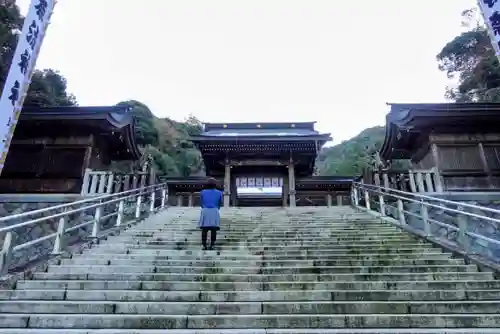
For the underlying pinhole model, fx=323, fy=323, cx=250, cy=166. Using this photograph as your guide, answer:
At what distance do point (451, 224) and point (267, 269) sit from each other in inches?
299

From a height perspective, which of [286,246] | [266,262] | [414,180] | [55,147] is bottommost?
[266,262]

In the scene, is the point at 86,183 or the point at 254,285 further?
the point at 86,183

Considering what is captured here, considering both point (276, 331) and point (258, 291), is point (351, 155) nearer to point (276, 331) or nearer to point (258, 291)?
point (258, 291)

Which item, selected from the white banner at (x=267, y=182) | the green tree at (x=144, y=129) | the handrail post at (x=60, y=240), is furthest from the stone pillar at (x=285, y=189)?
the green tree at (x=144, y=129)

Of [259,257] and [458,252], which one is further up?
[458,252]

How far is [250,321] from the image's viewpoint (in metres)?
3.53

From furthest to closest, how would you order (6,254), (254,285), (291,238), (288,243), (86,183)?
1. (86,183)
2. (291,238)
3. (288,243)
4. (6,254)
5. (254,285)

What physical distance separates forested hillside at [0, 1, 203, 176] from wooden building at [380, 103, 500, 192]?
16.8 m

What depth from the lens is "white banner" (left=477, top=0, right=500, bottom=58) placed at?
6.43 m

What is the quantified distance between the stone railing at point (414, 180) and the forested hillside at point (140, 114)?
1588cm

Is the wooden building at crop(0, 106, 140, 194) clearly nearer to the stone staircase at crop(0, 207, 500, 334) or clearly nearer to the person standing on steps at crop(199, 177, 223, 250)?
the stone staircase at crop(0, 207, 500, 334)

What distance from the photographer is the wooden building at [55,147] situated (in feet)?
41.1

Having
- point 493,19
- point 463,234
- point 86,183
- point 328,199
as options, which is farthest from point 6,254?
point 328,199

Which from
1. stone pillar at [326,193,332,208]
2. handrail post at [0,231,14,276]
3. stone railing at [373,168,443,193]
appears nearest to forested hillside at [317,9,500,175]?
stone pillar at [326,193,332,208]
